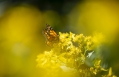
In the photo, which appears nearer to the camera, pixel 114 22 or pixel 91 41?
pixel 91 41

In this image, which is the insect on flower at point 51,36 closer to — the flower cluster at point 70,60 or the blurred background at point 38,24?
the flower cluster at point 70,60

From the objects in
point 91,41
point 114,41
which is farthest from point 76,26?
point 91,41

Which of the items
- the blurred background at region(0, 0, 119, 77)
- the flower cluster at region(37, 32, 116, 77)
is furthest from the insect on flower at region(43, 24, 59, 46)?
the blurred background at region(0, 0, 119, 77)

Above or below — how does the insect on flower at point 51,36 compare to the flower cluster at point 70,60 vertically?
above

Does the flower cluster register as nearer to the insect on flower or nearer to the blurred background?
the insect on flower

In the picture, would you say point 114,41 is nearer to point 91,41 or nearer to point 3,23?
point 91,41

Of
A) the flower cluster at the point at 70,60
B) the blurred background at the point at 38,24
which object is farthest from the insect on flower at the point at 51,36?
the blurred background at the point at 38,24
